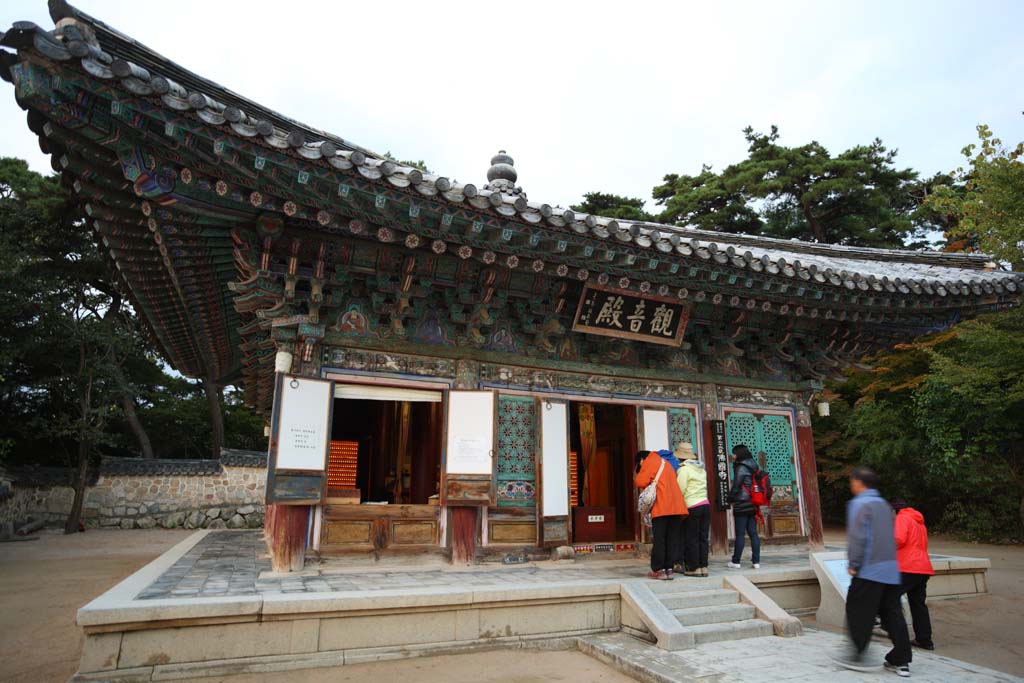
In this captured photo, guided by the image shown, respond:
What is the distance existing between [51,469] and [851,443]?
24.8 meters

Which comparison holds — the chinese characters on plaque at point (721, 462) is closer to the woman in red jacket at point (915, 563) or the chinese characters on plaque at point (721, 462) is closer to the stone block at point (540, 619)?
the woman in red jacket at point (915, 563)

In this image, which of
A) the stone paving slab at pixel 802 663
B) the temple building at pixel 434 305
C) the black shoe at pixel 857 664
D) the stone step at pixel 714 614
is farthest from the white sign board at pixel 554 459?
the black shoe at pixel 857 664

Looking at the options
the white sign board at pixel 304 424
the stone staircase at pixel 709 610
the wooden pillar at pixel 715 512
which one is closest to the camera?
the stone staircase at pixel 709 610

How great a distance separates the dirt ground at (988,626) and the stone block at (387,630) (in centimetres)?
467

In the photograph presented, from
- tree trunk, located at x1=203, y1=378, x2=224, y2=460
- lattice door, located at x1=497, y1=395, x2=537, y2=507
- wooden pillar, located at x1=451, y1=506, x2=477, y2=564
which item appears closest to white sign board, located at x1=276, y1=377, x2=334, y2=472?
wooden pillar, located at x1=451, y1=506, x2=477, y2=564

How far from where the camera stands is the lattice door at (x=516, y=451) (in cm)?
714

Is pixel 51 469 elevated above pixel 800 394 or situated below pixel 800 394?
below

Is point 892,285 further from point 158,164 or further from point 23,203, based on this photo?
point 23,203

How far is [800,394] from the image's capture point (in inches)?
368

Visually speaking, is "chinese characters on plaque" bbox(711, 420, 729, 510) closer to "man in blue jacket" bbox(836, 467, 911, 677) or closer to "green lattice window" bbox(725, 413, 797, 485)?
"green lattice window" bbox(725, 413, 797, 485)

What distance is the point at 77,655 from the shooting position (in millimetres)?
5254

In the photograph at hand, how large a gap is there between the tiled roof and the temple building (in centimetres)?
2

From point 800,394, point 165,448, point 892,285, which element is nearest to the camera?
point 892,285

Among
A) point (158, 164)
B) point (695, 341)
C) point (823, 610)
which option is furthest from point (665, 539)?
point (158, 164)
